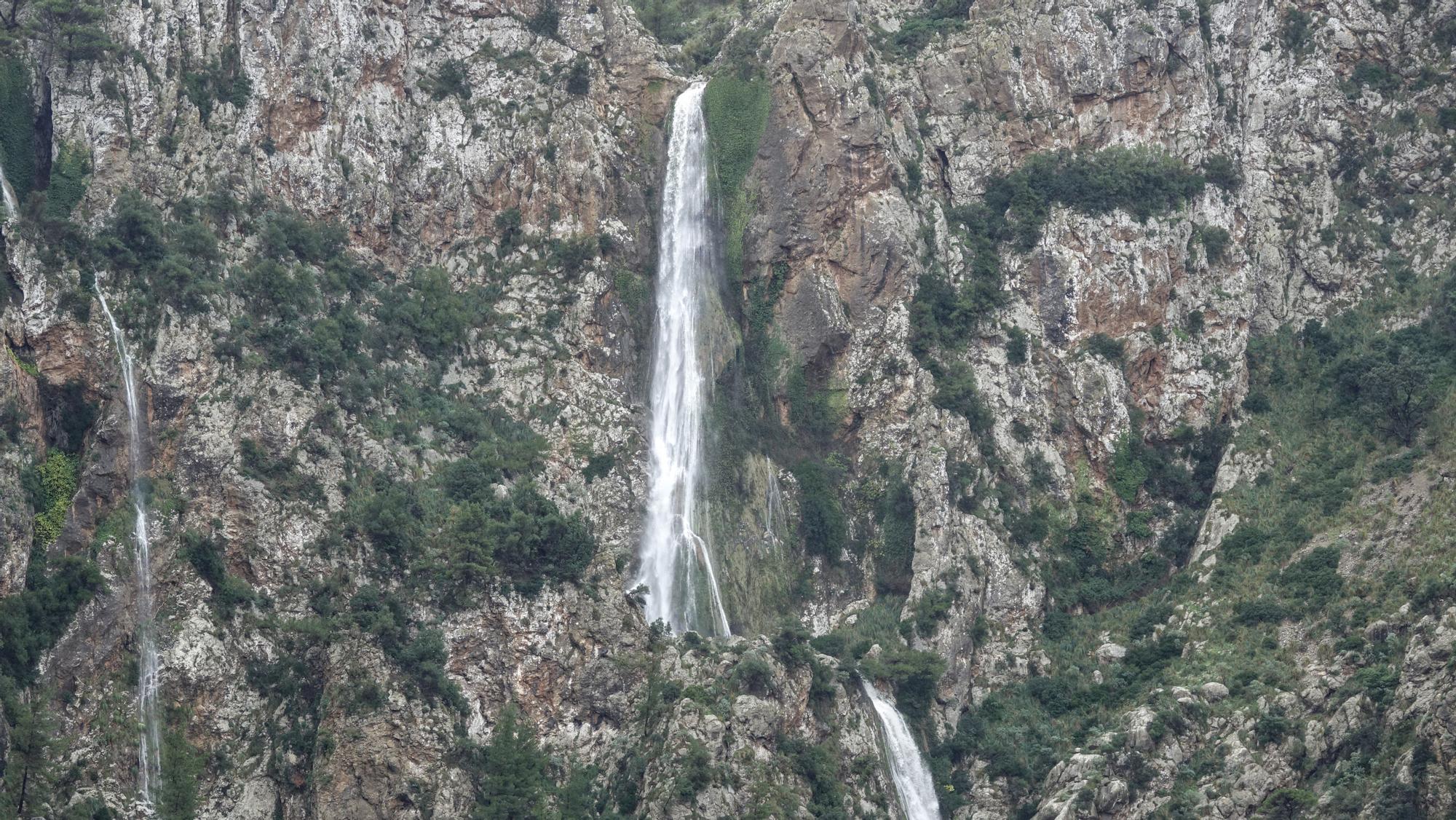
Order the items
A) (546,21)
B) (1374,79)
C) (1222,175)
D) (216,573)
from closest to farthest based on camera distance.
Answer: (216,573), (1222,175), (1374,79), (546,21)

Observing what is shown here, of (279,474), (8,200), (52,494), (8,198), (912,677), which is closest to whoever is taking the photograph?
(52,494)

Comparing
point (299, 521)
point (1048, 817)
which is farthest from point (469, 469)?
point (1048, 817)

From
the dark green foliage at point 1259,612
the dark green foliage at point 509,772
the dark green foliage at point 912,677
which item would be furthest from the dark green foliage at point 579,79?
the dark green foliage at point 1259,612

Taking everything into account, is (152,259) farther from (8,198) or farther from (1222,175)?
(1222,175)

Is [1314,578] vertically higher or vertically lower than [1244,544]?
lower

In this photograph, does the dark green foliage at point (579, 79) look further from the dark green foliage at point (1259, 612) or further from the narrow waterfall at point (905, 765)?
the dark green foliage at point (1259, 612)

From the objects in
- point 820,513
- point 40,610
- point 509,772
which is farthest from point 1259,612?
point 40,610

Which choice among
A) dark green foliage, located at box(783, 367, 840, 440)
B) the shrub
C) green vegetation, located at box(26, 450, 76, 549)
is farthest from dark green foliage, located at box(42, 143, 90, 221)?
the shrub

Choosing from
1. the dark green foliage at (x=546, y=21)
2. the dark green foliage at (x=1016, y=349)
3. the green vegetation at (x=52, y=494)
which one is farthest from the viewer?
the dark green foliage at (x=546, y=21)
